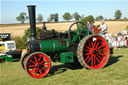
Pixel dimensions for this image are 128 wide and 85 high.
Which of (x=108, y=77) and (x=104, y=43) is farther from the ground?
(x=104, y=43)

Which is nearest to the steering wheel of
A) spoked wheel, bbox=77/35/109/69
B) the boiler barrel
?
the boiler barrel

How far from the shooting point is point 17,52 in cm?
907

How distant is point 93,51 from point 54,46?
56.6 inches

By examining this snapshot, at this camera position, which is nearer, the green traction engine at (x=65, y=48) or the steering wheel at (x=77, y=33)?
the green traction engine at (x=65, y=48)

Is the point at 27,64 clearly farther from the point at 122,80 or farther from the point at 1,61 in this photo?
the point at 1,61

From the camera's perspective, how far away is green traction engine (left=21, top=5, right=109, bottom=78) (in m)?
5.77

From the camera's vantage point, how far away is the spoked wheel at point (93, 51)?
5816 millimetres

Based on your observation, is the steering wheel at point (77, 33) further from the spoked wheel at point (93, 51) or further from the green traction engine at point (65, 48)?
the spoked wheel at point (93, 51)

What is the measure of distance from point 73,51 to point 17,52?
4039mm

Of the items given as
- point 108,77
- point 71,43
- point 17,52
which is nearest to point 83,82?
point 108,77

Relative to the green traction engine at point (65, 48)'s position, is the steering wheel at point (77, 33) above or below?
above

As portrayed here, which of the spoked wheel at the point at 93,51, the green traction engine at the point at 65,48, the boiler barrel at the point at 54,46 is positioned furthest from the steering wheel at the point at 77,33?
the spoked wheel at the point at 93,51

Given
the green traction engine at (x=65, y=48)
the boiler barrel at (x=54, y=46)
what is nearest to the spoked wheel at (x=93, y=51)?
the green traction engine at (x=65, y=48)

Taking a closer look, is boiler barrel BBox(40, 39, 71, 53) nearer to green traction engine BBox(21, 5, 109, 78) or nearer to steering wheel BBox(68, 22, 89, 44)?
green traction engine BBox(21, 5, 109, 78)
